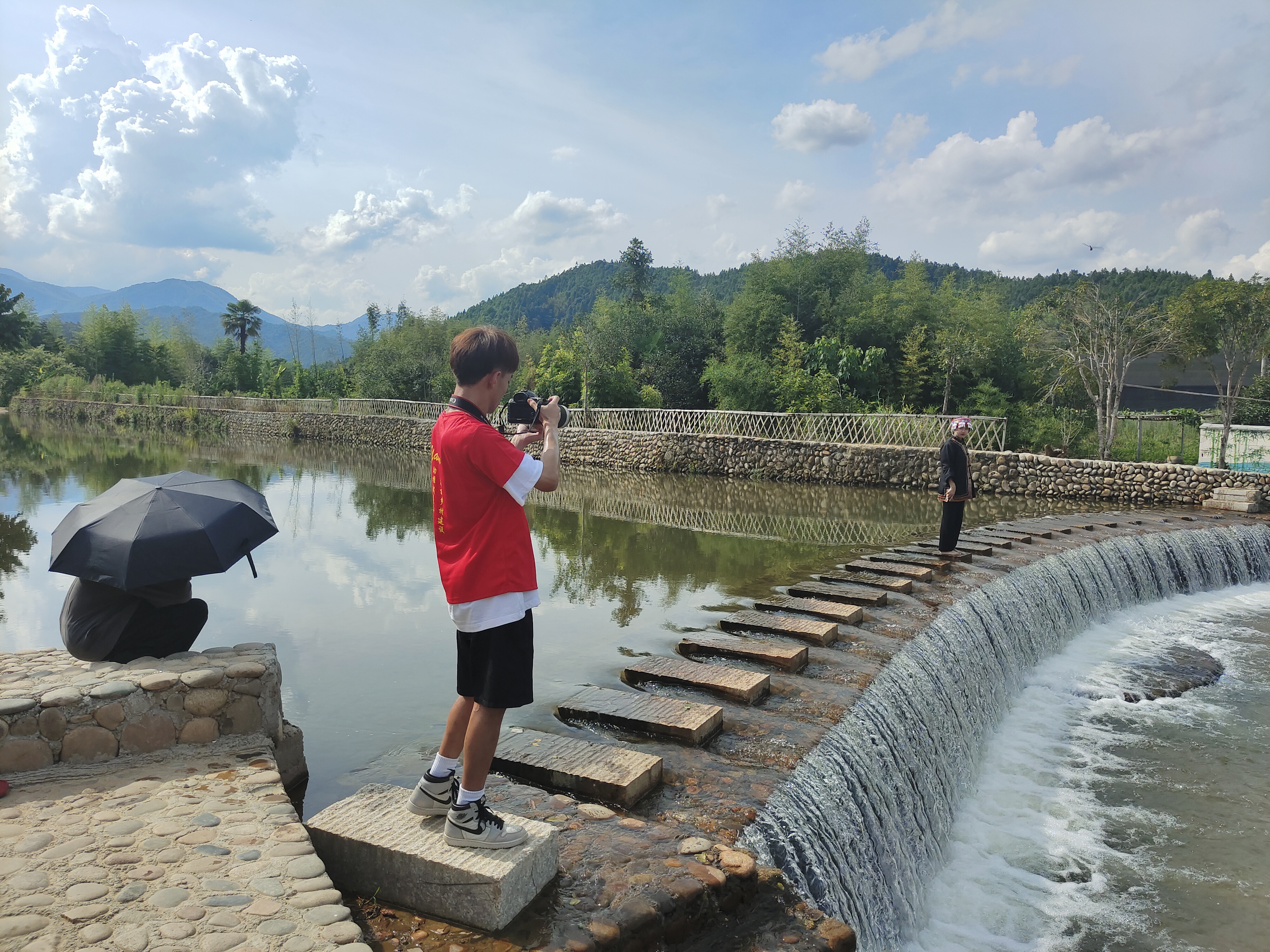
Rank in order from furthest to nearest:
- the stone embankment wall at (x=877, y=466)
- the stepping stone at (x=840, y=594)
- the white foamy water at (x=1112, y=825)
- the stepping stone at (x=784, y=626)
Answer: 1. the stone embankment wall at (x=877, y=466)
2. the stepping stone at (x=840, y=594)
3. the stepping stone at (x=784, y=626)
4. the white foamy water at (x=1112, y=825)

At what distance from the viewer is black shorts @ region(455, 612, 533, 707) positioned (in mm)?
2408

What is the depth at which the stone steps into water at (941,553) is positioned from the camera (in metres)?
8.70

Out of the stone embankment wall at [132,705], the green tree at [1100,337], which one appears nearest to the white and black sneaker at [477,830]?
the stone embankment wall at [132,705]

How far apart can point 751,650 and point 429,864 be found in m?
3.22

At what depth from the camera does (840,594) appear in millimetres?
7000

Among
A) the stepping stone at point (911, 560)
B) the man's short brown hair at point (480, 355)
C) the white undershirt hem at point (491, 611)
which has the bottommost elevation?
the stepping stone at point (911, 560)

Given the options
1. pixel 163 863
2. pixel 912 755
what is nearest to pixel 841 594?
pixel 912 755

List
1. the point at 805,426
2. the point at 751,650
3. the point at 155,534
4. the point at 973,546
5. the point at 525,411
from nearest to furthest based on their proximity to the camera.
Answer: the point at 525,411, the point at 155,534, the point at 751,650, the point at 973,546, the point at 805,426

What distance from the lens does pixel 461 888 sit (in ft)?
8.04

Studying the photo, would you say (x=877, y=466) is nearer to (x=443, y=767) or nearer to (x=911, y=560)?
(x=911, y=560)

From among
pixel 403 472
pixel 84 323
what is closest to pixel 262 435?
pixel 403 472

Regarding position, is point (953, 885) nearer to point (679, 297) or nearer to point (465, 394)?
point (465, 394)

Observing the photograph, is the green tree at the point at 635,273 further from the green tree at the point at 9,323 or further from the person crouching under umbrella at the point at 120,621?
the person crouching under umbrella at the point at 120,621

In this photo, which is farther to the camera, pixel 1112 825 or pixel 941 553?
pixel 941 553
